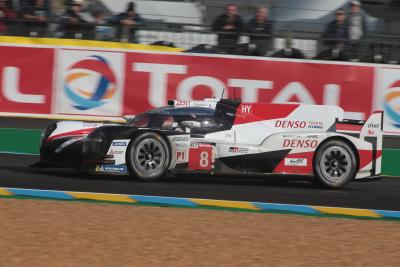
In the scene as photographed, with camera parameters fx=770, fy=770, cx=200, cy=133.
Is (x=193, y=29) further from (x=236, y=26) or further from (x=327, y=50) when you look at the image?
(x=327, y=50)

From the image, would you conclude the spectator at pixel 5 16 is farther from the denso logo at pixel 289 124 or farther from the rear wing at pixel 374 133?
the rear wing at pixel 374 133

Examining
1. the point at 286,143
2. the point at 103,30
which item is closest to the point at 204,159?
the point at 286,143

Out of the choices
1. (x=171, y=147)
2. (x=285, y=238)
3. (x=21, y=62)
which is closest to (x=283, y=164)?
(x=171, y=147)

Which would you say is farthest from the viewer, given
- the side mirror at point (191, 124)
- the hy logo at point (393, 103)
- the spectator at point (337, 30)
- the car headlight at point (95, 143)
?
the spectator at point (337, 30)

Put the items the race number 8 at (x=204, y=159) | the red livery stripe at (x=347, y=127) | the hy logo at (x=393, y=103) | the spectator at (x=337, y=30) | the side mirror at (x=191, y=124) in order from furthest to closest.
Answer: the spectator at (x=337, y=30), the hy logo at (x=393, y=103), the red livery stripe at (x=347, y=127), the side mirror at (x=191, y=124), the race number 8 at (x=204, y=159)

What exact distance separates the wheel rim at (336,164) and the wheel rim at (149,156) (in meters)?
1.92

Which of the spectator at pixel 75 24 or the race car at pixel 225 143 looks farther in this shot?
the spectator at pixel 75 24

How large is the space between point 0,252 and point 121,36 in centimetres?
846

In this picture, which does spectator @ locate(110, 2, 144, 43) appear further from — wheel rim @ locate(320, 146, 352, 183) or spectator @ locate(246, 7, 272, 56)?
wheel rim @ locate(320, 146, 352, 183)

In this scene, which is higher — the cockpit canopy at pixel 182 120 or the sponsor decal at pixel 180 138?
the cockpit canopy at pixel 182 120

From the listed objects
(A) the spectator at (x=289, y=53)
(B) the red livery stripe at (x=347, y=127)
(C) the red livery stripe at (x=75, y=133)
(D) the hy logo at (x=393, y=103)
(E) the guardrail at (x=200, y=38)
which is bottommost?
(C) the red livery stripe at (x=75, y=133)

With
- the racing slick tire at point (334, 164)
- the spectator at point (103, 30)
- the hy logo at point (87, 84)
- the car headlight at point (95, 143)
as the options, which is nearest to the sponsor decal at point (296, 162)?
the racing slick tire at point (334, 164)

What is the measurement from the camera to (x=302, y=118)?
30.6ft

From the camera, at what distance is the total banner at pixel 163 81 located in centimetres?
1320
